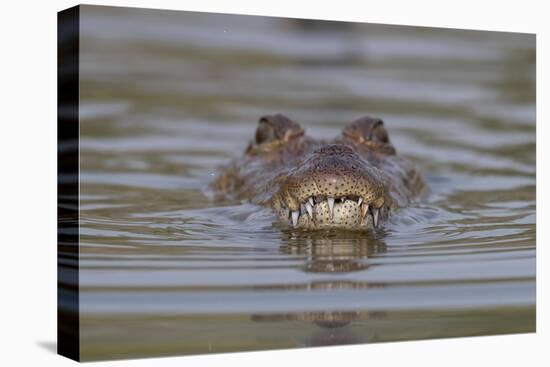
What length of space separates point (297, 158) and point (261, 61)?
6.24m

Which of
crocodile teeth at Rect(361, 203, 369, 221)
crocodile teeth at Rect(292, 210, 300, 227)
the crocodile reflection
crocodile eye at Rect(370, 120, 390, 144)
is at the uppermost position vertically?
crocodile eye at Rect(370, 120, 390, 144)

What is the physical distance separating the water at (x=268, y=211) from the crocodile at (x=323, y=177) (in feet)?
0.53

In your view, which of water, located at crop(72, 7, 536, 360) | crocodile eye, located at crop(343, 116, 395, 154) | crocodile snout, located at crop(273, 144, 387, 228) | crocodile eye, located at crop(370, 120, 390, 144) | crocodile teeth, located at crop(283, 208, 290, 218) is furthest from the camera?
crocodile eye, located at crop(370, 120, 390, 144)

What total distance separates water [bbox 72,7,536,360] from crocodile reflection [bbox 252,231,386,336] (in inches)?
0.5

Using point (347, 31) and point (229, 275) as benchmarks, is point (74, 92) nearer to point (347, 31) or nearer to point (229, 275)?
point (229, 275)

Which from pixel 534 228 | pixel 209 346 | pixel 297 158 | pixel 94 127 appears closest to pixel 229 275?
pixel 209 346

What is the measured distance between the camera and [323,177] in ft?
23.7

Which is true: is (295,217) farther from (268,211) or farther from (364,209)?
(268,211)

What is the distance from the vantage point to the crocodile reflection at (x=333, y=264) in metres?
6.33

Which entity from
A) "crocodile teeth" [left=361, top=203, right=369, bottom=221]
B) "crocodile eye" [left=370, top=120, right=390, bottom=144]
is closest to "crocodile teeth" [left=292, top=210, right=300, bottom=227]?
"crocodile teeth" [left=361, top=203, right=369, bottom=221]

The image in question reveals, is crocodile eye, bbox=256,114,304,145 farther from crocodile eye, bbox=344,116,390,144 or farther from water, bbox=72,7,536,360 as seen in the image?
water, bbox=72,7,536,360

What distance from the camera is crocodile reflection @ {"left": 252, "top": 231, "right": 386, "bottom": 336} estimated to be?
633cm

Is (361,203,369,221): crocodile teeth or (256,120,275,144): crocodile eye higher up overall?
(256,120,275,144): crocodile eye

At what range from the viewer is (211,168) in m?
11.6
